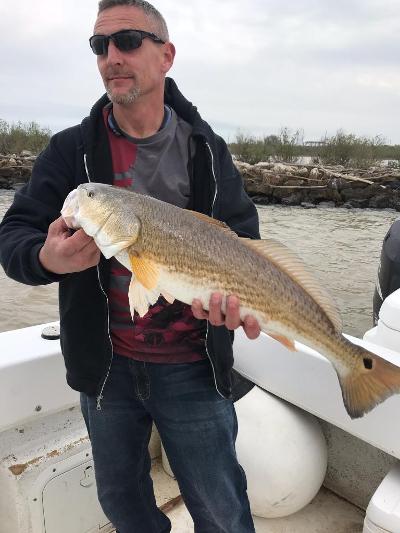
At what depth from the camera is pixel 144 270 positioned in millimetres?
1942

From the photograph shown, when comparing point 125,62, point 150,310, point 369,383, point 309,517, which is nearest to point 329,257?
point 309,517

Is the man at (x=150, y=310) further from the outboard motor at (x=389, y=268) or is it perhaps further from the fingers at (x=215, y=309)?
the outboard motor at (x=389, y=268)

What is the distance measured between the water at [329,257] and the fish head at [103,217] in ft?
3.01

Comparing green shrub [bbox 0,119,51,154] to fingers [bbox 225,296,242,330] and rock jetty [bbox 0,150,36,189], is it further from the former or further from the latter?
fingers [bbox 225,296,242,330]

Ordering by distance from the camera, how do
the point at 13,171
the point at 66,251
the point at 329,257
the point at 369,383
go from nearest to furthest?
the point at 66,251 → the point at 369,383 → the point at 329,257 → the point at 13,171

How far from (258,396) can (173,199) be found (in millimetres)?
1642

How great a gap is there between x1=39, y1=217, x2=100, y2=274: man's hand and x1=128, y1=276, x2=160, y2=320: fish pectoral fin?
0.20m

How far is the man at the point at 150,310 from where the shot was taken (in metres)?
2.17

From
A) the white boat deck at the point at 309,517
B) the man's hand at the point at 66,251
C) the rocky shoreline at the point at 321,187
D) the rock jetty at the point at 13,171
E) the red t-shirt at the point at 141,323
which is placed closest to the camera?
the man's hand at the point at 66,251

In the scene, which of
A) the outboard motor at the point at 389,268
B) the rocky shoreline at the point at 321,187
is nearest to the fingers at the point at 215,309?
the outboard motor at the point at 389,268

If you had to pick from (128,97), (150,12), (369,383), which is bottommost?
(369,383)

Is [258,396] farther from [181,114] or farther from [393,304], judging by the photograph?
[181,114]

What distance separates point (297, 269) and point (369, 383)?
0.56 meters

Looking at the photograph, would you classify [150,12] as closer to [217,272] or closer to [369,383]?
[217,272]
